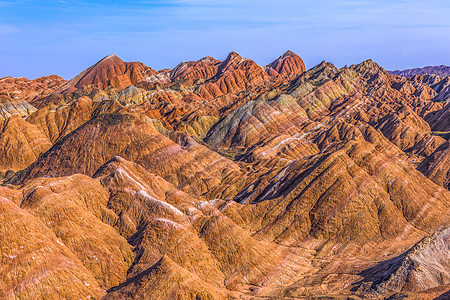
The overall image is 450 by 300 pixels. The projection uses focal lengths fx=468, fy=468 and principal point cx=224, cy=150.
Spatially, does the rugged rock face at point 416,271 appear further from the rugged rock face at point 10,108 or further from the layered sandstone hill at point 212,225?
the rugged rock face at point 10,108

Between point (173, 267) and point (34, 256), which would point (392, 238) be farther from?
point (34, 256)

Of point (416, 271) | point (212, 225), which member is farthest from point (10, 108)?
point (416, 271)

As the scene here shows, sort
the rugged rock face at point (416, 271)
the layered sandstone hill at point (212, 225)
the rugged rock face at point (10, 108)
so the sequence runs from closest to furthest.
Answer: the layered sandstone hill at point (212, 225) < the rugged rock face at point (416, 271) < the rugged rock face at point (10, 108)

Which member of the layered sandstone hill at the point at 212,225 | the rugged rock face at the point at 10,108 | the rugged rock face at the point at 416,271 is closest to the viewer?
the layered sandstone hill at the point at 212,225

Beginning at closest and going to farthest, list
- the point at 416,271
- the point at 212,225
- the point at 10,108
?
the point at 416,271, the point at 212,225, the point at 10,108

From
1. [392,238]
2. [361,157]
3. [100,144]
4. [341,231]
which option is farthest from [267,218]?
[100,144]

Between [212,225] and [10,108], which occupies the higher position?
[10,108]

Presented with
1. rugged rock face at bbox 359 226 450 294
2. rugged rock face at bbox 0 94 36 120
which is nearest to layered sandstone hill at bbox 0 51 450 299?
rugged rock face at bbox 359 226 450 294

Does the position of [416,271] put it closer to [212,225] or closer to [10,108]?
[212,225]

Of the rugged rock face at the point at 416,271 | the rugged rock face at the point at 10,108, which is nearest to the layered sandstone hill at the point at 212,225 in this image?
the rugged rock face at the point at 416,271

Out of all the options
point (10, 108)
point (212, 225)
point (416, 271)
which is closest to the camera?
point (416, 271)

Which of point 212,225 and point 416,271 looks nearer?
point 416,271
